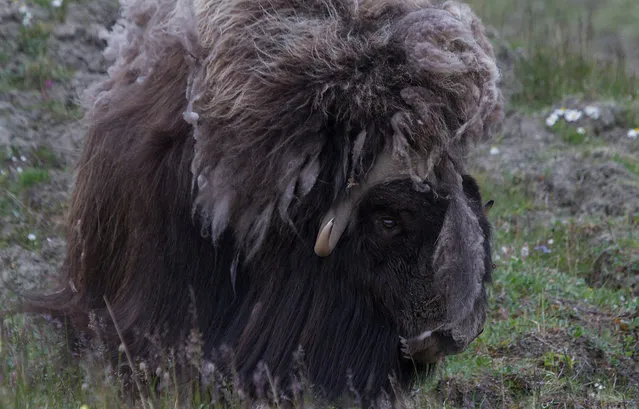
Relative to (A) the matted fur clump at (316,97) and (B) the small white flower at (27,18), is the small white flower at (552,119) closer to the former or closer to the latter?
(B) the small white flower at (27,18)

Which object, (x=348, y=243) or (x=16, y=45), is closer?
(x=348, y=243)

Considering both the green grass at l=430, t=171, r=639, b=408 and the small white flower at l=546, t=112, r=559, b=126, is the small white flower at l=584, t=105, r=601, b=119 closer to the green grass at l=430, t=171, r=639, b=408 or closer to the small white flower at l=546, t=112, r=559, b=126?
the small white flower at l=546, t=112, r=559, b=126

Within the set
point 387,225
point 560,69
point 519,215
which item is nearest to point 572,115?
point 560,69

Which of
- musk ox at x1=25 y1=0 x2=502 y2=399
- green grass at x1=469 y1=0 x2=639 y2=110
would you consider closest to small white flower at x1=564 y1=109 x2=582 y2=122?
green grass at x1=469 y1=0 x2=639 y2=110

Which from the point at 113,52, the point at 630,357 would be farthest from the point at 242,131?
the point at 630,357

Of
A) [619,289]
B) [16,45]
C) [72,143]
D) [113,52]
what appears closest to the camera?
[113,52]

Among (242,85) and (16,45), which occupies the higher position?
(242,85)

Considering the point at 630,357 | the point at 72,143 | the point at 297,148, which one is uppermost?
the point at 297,148

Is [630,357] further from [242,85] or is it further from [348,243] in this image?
[242,85]

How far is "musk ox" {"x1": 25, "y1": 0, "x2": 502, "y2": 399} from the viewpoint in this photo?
9.98 feet

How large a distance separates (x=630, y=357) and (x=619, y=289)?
0.80 m

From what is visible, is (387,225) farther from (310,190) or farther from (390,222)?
(310,190)

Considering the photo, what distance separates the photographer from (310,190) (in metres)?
3.07

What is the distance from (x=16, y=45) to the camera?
19.2 feet
